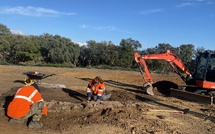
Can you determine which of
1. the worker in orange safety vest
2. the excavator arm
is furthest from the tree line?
the worker in orange safety vest

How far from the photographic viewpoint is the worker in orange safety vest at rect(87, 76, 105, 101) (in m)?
11.4

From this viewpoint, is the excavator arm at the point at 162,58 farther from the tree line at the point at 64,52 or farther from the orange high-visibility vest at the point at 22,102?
the tree line at the point at 64,52

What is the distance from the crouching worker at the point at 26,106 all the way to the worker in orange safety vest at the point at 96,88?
3.61m

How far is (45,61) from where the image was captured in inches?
2398

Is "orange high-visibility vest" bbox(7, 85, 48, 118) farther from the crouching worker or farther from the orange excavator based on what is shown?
the orange excavator

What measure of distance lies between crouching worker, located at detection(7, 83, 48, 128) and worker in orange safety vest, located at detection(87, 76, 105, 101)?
3615mm

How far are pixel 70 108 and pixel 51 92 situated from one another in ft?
12.0

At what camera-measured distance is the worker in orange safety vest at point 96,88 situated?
37.4 feet

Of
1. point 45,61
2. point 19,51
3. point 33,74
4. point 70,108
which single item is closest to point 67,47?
point 45,61

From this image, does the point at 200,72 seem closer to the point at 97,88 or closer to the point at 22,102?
the point at 97,88

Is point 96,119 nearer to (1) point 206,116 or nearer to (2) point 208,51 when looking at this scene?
(1) point 206,116

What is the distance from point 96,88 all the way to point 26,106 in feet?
14.1

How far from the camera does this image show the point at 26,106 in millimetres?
7730

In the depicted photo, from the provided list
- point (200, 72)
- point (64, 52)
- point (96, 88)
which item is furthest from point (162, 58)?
point (64, 52)
